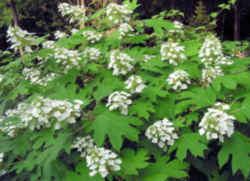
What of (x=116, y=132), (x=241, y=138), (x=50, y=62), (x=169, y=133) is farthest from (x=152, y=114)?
(x=50, y=62)

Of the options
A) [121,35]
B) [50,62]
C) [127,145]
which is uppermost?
[121,35]

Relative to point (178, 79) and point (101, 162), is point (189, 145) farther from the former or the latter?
point (101, 162)

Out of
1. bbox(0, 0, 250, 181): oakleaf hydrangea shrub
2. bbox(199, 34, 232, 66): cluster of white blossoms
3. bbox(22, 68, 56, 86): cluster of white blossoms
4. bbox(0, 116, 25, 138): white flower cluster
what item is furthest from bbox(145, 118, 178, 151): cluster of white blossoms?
bbox(22, 68, 56, 86): cluster of white blossoms

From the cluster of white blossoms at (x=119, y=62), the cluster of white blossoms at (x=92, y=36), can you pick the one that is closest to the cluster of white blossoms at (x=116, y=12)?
the cluster of white blossoms at (x=92, y=36)

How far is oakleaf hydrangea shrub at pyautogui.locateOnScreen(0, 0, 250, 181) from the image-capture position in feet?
7.43

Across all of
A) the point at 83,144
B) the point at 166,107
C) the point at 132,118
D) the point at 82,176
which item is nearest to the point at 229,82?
the point at 166,107

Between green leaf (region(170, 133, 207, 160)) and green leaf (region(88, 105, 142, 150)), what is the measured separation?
0.46 m

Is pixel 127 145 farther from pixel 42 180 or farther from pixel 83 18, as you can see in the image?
pixel 83 18

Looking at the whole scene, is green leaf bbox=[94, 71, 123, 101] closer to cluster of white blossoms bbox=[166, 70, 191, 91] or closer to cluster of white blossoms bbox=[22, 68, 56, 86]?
cluster of white blossoms bbox=[166, 70, 191, 91]

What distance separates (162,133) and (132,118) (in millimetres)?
340

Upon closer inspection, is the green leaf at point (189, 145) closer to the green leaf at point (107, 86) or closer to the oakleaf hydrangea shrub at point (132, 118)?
the oakleaf hydrangea shrub at point (132, 118)

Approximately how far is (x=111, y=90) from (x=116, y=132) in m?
0.61

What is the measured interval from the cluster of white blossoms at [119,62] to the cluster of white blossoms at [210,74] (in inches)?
37.0

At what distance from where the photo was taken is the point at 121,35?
11.3 ft
